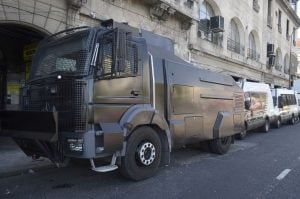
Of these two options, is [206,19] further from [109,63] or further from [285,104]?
[109,63]

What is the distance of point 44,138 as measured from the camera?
589 centimetres

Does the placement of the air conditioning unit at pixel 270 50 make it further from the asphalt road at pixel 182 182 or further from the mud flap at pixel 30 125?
the mud flap at pixel 30 125

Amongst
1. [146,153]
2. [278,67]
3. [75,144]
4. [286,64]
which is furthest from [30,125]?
[286,64]

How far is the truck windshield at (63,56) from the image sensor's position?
612 cm

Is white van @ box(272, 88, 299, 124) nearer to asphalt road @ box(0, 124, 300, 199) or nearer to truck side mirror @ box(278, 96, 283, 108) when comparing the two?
truck side mirror @ box(278, 96, 283, 108)

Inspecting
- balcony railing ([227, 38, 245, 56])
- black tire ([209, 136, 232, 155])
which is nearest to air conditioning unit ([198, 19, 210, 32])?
balcony railing ([227, 38, 245, 56])

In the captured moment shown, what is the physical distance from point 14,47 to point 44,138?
30.8 feet

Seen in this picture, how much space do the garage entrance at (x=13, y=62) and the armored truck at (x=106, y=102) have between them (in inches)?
237

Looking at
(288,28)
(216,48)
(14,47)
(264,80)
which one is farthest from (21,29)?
(288,28)

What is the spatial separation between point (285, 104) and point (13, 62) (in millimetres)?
15756

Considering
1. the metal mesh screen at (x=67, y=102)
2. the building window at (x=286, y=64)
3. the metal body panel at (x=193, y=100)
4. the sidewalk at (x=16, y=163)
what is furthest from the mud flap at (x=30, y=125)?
the building window at (x=286, y=64)

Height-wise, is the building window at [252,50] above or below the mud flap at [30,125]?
above

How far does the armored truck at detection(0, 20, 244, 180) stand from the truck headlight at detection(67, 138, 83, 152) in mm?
16

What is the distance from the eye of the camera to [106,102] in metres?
6.17
